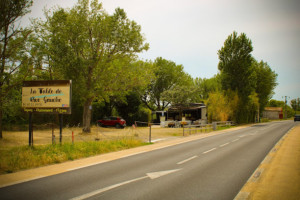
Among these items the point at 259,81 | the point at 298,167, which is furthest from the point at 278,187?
the point at 259,81

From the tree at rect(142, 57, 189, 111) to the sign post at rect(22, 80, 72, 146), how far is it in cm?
4493

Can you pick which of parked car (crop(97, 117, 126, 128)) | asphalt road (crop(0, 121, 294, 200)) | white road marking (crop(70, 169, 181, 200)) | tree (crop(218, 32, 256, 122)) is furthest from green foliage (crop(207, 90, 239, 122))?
white road marking (crop(70, 169, 181, 200))

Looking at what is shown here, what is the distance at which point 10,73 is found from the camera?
1448 centimetres

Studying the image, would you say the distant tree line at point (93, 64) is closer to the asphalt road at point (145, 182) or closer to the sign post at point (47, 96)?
the sign post at point (47, 96)

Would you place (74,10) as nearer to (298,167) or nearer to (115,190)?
(115,190)

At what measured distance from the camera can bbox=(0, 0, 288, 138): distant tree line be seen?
14.6 metres

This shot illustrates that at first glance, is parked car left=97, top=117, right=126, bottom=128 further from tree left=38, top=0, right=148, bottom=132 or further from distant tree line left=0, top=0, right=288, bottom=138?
tree left=38, top=0, right=148, bottom=132

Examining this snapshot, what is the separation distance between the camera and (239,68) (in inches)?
1639

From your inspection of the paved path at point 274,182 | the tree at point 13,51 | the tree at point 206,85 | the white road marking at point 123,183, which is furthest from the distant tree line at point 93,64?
the tree at point 206,85

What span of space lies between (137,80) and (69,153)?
15137 mm

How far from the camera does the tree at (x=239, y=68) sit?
41562mm

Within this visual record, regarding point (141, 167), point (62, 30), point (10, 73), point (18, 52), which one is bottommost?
point (141, 167)

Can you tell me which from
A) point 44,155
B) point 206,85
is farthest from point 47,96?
point 206,85

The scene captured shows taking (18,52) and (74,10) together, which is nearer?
(18,52)
